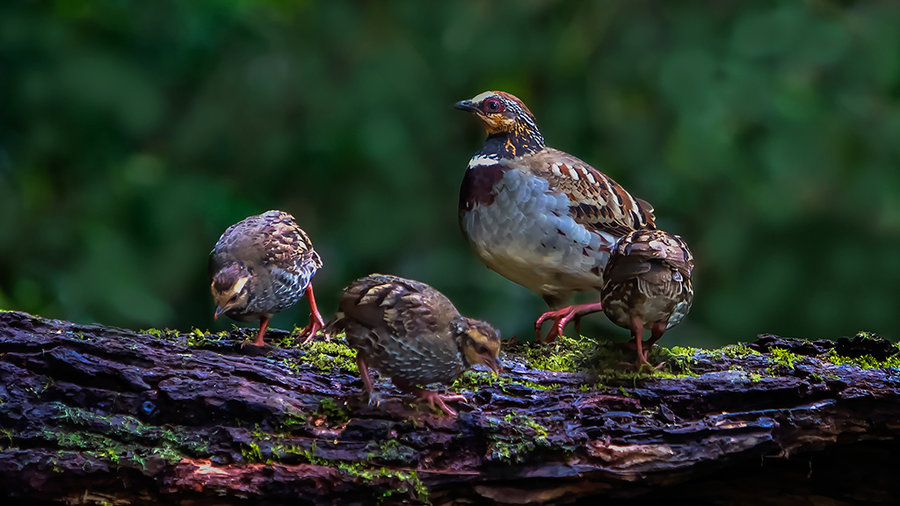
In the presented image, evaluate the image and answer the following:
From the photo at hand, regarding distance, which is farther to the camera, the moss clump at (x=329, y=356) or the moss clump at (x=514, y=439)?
the moss clump at (x=329, y=356)

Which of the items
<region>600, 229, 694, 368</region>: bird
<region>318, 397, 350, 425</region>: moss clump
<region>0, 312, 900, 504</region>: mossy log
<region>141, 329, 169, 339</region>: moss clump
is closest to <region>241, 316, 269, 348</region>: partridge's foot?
<region>0, 312, 900, 504</region>: mossy log

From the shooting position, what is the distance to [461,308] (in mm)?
6727

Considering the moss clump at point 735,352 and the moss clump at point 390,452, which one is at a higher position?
the moss clump at point 735,352

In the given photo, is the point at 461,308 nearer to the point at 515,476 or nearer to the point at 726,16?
the point at 726,16

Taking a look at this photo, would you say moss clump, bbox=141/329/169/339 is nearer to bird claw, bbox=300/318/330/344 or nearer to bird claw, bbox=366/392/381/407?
bird claw, bbox=300/318/330/344

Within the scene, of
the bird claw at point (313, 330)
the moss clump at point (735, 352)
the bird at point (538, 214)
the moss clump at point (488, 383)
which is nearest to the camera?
the moss clump at point (488, 383)

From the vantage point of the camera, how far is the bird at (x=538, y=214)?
485 cm

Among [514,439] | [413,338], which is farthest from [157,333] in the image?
[514,439]

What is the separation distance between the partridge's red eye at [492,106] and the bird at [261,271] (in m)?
1.24

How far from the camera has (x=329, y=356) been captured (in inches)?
169

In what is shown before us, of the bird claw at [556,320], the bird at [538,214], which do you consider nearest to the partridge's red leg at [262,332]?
the bird at [538,214]

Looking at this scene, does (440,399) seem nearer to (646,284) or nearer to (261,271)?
(646,284)

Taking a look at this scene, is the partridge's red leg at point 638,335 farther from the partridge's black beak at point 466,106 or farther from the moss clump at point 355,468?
the partridge's black beak at point 466,106

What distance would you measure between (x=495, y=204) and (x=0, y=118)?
3.65m
